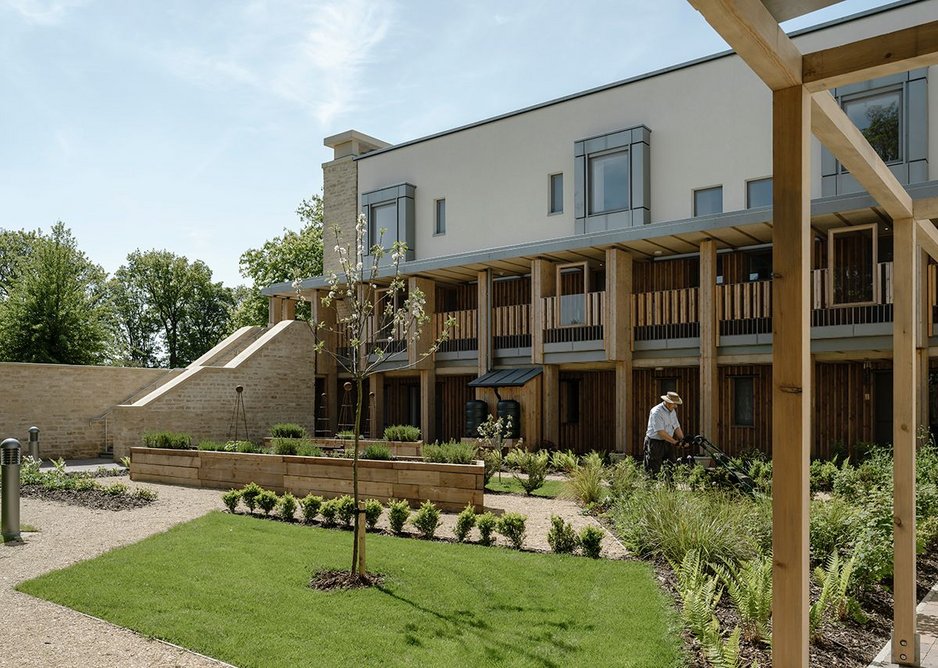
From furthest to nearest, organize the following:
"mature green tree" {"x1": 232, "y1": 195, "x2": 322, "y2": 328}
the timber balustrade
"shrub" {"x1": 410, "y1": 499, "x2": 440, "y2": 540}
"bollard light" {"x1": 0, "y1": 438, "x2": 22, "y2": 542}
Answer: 1. "mature green tree" {"x1": 232, "y1": 195, "x2": 322, "y2": 328}
2. the timber balustrade
3. "bollard light" {"x1": 0, "y1": 438, "x2": 22, "y2": 542}
4. "shrub" {"x1": 410, "y1": 499, "x2": 440, "y2": 540}

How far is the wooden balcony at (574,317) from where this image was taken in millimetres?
18219

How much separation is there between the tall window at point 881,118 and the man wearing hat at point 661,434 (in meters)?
9.34

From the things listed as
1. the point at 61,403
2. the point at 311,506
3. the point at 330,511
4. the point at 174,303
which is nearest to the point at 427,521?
the point at 330,511

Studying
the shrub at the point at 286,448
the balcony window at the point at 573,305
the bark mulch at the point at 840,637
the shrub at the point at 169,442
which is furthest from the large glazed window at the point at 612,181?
the bark mulch at the point at 840,637

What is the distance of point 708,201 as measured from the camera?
1997cm

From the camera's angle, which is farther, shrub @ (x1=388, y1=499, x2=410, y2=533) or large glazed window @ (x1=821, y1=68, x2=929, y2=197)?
large glazed window @ (x1=821, y1=68, x2=929, y2=197)

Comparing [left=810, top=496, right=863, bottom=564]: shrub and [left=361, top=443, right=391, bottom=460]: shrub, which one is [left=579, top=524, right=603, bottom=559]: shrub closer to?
[left=810, top=496, right=863, bottom=564]: shrub

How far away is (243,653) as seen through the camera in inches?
207

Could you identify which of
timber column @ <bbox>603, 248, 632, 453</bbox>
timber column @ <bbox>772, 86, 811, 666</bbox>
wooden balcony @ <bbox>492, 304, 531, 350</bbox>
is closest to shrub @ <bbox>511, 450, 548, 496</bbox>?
timber column @ <bbox>603, 248, 632, 453</bbox>

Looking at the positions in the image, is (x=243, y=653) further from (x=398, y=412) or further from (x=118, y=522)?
(x=398, y=412)

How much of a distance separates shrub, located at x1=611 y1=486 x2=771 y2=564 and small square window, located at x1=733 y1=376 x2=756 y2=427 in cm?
1042

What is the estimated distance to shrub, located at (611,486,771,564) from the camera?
7105 mm

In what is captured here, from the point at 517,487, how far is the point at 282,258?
1288 inches

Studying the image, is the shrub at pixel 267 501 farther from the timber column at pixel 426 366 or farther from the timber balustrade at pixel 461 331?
the timber balustrade at pixel 461 331
